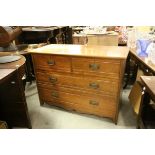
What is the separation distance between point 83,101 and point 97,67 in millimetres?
454

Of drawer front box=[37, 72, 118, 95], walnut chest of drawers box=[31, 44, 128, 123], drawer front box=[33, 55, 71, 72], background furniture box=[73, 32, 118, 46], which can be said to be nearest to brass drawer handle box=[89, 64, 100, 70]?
walnut chest of drawers box=[31, 44, 128, 123]

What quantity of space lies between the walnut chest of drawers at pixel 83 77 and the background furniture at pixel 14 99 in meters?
0.36

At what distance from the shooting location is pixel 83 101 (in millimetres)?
1791

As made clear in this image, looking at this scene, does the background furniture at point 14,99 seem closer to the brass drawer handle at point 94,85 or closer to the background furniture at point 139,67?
the brass drawer handle at point 94,85

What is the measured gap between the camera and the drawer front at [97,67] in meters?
1.48

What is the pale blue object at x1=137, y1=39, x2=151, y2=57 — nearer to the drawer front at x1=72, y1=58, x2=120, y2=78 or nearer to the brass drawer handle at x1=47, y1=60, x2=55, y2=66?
the drawer front at x1=72, y1=58, x2=120, y2=78

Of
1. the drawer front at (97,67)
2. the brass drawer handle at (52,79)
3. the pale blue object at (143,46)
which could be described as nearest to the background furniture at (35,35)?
the brass drawer handle at (52,79)

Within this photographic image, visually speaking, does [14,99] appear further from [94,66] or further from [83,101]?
[94,66]

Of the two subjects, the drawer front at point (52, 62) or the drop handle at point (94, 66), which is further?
the drawer front at point (52, 62)

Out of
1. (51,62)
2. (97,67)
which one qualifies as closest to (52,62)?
(51,62)

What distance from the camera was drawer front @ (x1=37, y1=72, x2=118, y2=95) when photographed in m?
1.58

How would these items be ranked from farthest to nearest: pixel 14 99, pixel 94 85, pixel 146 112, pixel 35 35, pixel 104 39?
pixel 104 39, pixel 35 35, pixel 94 85, pixel 14 99, pixel 146 112
